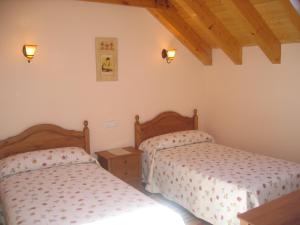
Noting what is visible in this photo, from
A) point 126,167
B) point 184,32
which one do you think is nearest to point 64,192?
point 126,167

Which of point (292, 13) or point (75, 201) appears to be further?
point (292, 13)

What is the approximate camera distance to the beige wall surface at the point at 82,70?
130 inches

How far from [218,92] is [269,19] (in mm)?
1421

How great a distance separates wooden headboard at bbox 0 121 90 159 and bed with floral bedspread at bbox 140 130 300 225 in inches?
31.5

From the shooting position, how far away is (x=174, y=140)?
4.02 meters

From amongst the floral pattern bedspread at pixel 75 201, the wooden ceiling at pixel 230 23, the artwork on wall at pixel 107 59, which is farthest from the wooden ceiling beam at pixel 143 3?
the floral pattern bedspread at pixel 75 201

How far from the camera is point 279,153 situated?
387 cm

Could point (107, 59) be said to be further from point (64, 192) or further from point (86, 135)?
point (64, 192)

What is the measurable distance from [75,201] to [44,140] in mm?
1261

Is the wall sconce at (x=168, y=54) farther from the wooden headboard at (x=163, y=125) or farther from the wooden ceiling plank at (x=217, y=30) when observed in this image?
the wooden headboard at (x=163, y=125)

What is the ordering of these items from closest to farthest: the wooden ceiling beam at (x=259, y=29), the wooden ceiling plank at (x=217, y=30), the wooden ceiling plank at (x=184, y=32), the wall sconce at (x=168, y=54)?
1. the wooden ceiling beam at (x=259, y=29)
2. the wooden ceiling plank at (x=217, y=30)
3. the wooden ceiling plank at (x=184, y=32)
4. the wall sconce at (x=168, y=54)

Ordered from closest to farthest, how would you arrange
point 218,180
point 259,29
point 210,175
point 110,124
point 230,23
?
point 218,180 → point 210,175 → point 259,29 → point 230,23 → point 110,124

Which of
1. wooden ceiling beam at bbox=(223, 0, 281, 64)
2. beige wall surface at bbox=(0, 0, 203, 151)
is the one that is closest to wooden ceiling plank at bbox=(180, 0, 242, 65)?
wooden ceiling beam at bbox=(223, 0, 281, 64)

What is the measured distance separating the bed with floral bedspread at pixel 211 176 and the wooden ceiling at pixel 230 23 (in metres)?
1.26
